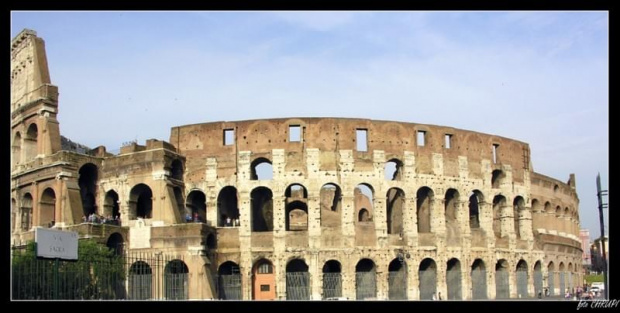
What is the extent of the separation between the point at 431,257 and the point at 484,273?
11.7 ft

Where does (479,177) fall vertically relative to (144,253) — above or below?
above

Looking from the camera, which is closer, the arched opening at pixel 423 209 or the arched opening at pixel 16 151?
the arched opening at pixel 16 151

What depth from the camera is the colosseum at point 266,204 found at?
33094mm

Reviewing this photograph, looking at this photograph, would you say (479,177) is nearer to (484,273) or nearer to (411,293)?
(484,273)

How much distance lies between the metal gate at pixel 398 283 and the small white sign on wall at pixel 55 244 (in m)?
15.6

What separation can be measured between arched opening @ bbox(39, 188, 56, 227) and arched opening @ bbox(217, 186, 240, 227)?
23.7 feet

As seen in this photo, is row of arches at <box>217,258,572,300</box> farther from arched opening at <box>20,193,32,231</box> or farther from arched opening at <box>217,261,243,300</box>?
arched opening at <box>20,193,32,231</box>

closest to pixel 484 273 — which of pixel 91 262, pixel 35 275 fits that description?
pixel 91 262

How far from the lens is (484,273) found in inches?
1497

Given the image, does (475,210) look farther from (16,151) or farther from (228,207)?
(16,151)

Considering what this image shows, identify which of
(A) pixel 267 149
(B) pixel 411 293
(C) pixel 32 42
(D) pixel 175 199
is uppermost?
(C) pixel 32 42

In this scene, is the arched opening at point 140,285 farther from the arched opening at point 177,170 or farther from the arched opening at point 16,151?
the arched opening at point 16,151

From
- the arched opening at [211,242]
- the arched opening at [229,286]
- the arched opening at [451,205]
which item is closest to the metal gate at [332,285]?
the arched opening at [229,286]
